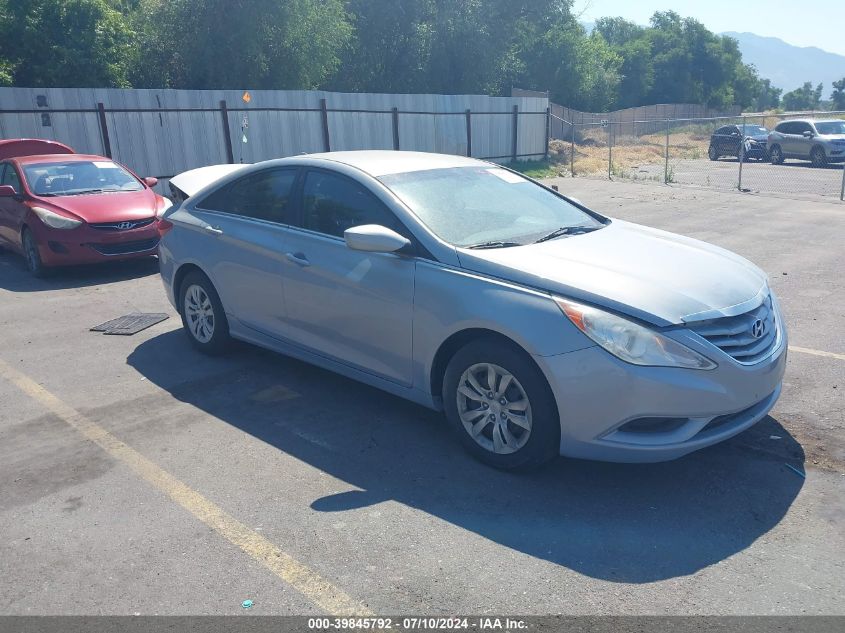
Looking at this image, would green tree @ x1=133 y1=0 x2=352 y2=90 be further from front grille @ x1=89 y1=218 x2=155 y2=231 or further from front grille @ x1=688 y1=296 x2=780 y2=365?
front grille @ x1=688 y1=296 x2=780 y2=365

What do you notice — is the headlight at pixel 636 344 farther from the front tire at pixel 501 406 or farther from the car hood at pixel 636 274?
the front tire at pixel 501 406

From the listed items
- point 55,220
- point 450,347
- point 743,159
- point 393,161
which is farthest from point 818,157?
point 450,347

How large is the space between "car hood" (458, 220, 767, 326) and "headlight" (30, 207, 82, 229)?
267 inches

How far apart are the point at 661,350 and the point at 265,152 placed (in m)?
15.4

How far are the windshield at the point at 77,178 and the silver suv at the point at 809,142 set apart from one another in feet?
78.4

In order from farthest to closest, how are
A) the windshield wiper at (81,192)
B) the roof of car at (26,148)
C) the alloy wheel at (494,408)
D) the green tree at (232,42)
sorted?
the green tree at (232,42) → the roof of car at (26,148) → the windshield wiper at (81,192) → the alloy wheel at (494,408)

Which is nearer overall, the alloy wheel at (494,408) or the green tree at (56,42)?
the alloy wheel at (494,408)

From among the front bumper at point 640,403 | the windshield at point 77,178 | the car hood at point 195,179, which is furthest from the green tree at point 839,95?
the front bumper at point 640,403

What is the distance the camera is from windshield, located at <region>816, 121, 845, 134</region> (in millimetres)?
26756

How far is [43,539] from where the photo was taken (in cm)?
367

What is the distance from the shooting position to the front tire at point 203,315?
6102mm

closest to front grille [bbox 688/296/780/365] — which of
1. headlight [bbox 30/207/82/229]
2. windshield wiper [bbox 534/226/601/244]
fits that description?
windshield wiper [bbox 534/226/601/244]

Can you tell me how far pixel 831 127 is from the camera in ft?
88.5

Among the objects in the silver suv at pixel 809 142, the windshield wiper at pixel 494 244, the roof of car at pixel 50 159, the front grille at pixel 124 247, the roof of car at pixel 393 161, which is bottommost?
the silver suv at pixel 809 142
